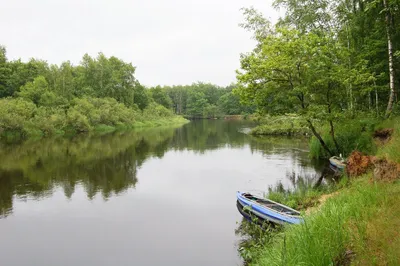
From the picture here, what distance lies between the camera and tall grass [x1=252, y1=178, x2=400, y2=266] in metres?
5.23

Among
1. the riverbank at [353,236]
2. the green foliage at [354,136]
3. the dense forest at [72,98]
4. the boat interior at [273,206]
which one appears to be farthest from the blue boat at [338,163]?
the dense forest at [72,98]

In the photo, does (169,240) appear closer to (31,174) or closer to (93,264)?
(93,264)

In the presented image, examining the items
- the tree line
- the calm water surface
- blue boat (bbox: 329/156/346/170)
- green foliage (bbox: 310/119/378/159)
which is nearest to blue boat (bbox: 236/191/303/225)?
the calm water surface

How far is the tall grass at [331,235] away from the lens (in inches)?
206

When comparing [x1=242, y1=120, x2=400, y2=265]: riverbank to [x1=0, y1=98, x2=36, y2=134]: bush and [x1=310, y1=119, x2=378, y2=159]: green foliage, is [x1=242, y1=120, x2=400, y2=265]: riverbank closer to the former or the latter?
[x1=310, y1=119, x2=378, y2=159]: green foliage

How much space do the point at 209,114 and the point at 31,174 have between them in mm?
109489

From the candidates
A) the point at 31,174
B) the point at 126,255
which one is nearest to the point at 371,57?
the point at 126,255

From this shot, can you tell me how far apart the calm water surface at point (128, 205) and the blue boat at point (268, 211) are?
1.14 m

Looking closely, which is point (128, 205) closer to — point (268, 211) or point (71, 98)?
point (268, 211)

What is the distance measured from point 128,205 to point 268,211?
7.65 meters

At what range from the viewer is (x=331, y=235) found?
5680 millimetres

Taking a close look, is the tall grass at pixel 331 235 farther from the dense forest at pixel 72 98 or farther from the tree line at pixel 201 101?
the tree line at pixel 201 101

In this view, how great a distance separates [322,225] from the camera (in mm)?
6133

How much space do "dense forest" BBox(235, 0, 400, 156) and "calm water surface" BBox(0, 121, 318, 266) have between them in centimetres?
438
